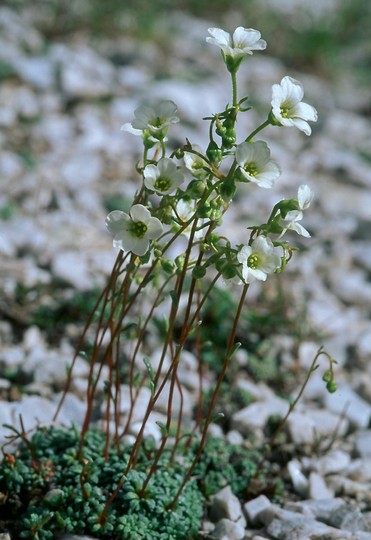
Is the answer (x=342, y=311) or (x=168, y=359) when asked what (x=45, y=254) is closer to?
(x=168, y=359)

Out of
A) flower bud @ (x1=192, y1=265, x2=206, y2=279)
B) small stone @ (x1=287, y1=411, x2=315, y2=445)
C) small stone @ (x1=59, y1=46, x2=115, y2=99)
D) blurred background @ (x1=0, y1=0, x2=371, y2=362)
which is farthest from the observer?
small stone @ (x1=59, y1=46, x2=115, y2=99)

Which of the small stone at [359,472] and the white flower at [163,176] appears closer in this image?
the white flower at [163,176]

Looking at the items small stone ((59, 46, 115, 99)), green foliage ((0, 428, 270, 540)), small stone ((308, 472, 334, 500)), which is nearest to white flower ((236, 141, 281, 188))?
green foliage ((0, 428, 270, 540))

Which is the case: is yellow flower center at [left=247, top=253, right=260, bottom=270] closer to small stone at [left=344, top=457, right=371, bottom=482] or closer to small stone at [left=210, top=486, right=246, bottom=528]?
small stone at [left=210, top=486, right=246, bottom=528]

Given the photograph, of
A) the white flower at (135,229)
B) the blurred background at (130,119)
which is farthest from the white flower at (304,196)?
the blurred background at (130,119)

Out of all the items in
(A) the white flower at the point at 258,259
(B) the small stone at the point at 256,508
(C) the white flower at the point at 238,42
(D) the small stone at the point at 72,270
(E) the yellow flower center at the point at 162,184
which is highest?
(D) the small stone at the point at 72,270

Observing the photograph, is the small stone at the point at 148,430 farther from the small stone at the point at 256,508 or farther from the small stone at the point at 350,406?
the small stone at the point at 350,406

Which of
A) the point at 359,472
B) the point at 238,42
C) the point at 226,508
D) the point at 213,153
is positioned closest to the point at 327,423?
the point at 359,472
